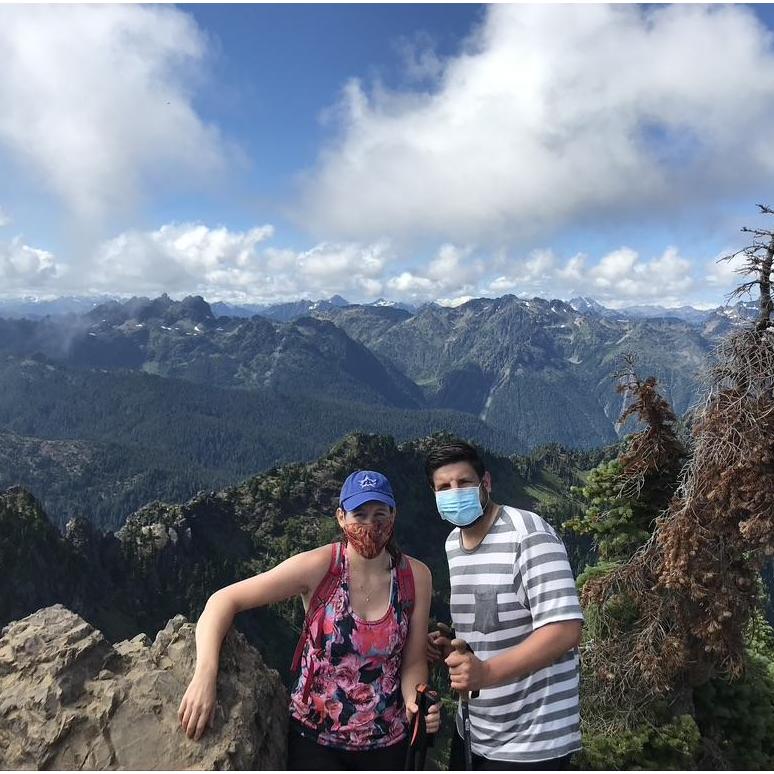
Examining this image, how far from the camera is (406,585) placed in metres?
5.96

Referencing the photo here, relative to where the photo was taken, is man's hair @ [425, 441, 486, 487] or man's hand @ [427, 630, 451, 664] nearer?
man's hand @ [427, 630, 451, 664]

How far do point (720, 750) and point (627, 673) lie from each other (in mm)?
3001

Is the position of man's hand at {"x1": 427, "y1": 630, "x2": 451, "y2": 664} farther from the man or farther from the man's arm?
the man's arm

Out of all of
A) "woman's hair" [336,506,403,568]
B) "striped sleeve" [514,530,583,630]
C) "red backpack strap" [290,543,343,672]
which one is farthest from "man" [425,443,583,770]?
"red backpack strap" [290,543,343,672]

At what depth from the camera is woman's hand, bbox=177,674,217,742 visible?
568 centimetres

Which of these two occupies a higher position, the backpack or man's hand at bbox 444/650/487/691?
the backpack

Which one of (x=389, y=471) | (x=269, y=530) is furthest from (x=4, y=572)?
(x=389, y=471)

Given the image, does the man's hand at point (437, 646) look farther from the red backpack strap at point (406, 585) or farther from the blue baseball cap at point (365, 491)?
the blue baseball cap at point (365, 491)

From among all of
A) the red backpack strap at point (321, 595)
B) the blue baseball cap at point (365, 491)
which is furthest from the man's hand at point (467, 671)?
the blue baseball cap at point (365, 491)

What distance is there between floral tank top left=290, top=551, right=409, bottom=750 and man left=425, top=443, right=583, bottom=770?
1.69 feet

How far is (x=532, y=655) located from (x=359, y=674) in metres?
1.92

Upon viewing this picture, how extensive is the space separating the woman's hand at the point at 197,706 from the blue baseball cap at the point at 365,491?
92.7 inches

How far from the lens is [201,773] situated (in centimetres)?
545

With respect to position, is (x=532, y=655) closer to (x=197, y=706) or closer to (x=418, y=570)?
(x=418, y=570)
